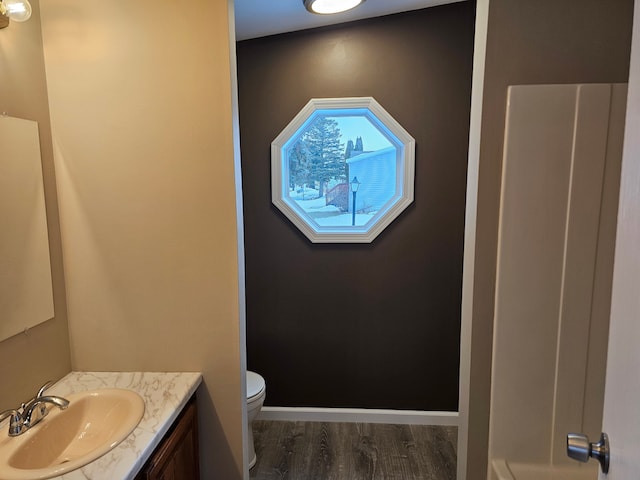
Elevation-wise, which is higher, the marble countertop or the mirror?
the mirror

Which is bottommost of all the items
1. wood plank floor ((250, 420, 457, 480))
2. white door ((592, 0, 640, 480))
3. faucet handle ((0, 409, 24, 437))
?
wood plank floor ((250, 420, 457, 480))

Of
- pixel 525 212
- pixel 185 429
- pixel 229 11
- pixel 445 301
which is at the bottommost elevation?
pixel 185 429

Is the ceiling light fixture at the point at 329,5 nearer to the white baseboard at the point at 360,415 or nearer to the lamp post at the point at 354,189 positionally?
the lamp post at the point at 354,189

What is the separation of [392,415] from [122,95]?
A: 2.48m

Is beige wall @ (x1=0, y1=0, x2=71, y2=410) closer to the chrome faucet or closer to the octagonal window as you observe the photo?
the chrome faucet

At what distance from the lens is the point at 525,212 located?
4.76 ft

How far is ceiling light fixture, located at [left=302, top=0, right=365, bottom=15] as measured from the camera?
1999mm

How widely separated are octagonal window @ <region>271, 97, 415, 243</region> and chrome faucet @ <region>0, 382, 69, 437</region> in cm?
159

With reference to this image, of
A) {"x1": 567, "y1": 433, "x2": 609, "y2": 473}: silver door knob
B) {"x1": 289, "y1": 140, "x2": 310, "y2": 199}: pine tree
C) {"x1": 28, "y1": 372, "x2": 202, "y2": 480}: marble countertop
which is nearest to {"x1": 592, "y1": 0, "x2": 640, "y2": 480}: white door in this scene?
{"x1": 567, "y1": 433, "x2": 609, "y2": 473}: silver door knob

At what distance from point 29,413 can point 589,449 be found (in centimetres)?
154

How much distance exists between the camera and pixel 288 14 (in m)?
2.14

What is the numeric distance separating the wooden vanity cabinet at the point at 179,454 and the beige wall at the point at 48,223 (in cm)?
53

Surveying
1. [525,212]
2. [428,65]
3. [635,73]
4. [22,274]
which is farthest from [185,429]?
[428,65]

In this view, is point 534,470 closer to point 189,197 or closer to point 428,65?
point 189,197
